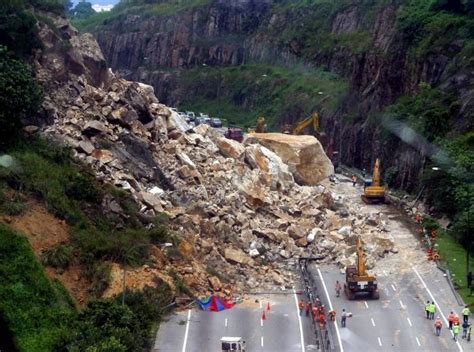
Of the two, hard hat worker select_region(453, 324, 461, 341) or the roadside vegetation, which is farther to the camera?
hard hat worker select_region(453, 324, 461, 341)

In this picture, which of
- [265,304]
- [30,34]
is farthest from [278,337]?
[30,34]

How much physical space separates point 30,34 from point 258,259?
2252 centimetres

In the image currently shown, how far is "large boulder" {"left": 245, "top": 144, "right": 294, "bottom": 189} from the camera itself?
232 ft

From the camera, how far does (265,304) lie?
4944cm

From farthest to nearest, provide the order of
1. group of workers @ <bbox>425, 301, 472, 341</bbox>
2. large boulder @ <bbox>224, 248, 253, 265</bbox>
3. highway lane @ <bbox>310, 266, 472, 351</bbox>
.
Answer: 1. large boulder @ <bbox>224, 248, 253, 265</bbox>
2. group of workers @ <bbox>425, 301, 472, 341</bbox>
3. highway lane @ <bbox>310, 266, 472, 351</bbox>

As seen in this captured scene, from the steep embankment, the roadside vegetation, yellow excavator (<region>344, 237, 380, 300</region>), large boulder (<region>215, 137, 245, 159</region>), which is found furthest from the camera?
the steep embankment

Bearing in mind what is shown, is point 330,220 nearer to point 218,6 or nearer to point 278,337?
point 278,337

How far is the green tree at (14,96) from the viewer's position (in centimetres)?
5491

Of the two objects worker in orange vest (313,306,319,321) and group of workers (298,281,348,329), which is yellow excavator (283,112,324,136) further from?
worker in orange vest (313,306,319,321)

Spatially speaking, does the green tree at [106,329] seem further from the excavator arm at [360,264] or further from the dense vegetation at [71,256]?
the excavator arm at [360,264]

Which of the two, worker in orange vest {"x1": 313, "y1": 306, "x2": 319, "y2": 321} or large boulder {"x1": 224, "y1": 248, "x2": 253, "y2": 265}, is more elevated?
worker in orange vest {"x1": 313, "y1": 306, "x2": 319, "y2": 321}

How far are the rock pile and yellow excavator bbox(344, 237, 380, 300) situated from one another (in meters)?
3.83

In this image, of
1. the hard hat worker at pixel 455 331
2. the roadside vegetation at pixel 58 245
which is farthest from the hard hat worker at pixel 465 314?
the roadside vegetation at pixel 58 245

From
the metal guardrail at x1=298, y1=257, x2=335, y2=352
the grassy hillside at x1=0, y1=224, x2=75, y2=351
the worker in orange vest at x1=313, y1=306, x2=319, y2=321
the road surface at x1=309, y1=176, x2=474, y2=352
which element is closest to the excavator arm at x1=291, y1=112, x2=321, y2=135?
the road surface at x1=309, y1=176, x2=474, y2=352
